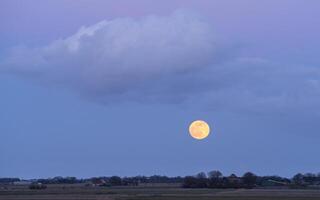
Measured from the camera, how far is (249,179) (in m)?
173

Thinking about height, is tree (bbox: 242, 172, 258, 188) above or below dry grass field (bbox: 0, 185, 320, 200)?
above

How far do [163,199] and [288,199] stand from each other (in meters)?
15.5

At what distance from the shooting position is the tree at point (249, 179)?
16750 centimetres

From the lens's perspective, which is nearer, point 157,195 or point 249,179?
point 157,195

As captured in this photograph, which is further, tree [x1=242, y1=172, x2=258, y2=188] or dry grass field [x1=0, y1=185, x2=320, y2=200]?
tree [x1=242, y1=172, x2=258, y2=188]

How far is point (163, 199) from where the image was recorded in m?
77.5

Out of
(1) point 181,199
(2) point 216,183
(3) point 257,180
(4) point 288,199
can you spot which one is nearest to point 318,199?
(4) point 288,199

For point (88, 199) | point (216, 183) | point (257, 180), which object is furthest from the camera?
point (257, 180)

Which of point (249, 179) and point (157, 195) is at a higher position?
point (249, 179)

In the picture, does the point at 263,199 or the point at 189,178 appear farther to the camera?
the point at 189,178

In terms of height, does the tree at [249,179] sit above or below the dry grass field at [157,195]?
above

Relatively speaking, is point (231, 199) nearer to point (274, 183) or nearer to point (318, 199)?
point (318, 199)

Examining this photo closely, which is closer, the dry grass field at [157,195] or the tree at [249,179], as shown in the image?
the dry grass field at [157,195]

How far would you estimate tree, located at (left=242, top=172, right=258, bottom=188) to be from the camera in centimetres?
16750
